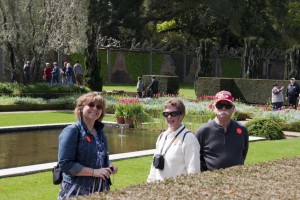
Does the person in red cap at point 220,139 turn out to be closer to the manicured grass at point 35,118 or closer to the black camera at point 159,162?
the black camera at point 159,162

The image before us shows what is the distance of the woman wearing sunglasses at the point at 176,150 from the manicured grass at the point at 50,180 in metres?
3.10

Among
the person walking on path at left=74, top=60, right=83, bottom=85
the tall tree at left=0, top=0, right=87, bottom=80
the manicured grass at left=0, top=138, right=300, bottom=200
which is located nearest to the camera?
the manicured grass at left=0, top=138, right=300, bottom=200

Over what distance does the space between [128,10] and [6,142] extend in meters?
31.6

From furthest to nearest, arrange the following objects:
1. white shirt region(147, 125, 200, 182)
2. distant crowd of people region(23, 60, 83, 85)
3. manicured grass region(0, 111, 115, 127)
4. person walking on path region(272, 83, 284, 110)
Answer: distant crowd of people region(23, 60, 83, 85), person walking on path region(272, 83, 284, 110), manicured grass region(0, 111, 115, 127), white shirt region(147, 125, 200, 182)

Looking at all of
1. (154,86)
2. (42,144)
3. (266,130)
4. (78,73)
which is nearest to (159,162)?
(42,144)

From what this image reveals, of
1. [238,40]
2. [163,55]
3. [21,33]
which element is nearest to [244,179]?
[21,33]

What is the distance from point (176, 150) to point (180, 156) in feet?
0.21

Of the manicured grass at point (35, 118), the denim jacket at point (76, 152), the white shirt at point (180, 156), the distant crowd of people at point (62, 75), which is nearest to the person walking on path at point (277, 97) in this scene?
the manicured grass at point (35, 118)

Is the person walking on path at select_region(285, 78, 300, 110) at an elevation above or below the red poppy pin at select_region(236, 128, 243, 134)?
below

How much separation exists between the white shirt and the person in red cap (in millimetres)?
415

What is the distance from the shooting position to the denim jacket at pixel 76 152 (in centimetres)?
420

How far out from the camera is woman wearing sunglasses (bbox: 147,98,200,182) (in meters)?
4.62

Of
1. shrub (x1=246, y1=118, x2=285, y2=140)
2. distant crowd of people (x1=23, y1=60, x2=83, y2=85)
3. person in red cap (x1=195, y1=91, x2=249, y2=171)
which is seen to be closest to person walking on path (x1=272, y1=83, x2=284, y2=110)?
shrub (x1=246, y1=118, x2=285, y2=140)

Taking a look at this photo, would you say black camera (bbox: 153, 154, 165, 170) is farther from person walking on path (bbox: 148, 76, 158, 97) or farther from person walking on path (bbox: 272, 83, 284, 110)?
person walking on path (bbox: 148, 76, 158, 97)
